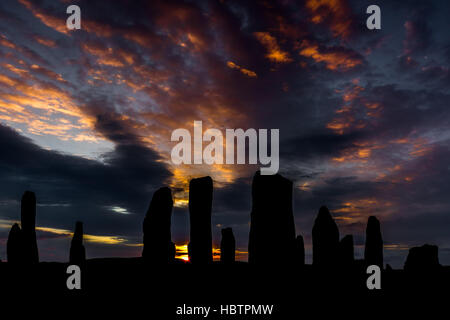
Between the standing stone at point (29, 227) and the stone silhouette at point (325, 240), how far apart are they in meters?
20.7

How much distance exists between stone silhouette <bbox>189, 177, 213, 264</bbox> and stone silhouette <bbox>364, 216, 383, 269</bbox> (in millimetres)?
11983

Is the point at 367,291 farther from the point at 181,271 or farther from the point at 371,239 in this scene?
the point at 181,271

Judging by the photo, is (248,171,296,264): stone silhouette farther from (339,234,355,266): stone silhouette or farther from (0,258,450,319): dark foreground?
(339,234,355,266): stone silhouette

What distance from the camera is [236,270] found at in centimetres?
2262

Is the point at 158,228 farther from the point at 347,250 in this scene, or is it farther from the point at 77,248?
the point at 77,248

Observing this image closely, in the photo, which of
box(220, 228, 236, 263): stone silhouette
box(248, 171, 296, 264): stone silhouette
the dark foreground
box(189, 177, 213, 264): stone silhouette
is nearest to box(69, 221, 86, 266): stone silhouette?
the dark foreground

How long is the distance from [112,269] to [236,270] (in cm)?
920

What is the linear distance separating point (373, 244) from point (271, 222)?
40.1 ft

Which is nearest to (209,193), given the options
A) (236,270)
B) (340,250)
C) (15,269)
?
(236,270)

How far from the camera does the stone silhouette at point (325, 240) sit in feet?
78.5

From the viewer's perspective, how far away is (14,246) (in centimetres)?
2903

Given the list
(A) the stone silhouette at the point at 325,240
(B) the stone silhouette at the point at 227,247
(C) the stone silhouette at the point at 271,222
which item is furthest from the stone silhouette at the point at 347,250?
(B) the stone silhouette at the point at 227,247

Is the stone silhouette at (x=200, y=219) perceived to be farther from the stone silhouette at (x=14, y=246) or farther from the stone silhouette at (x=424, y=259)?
the stone silhouette at (x=14, y=246)
